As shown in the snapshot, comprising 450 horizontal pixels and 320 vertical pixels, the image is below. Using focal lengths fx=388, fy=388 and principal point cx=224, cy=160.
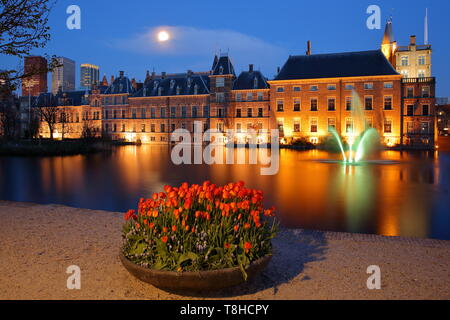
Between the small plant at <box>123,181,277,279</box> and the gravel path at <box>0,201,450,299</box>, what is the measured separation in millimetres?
483

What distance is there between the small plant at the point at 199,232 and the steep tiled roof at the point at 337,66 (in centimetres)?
5617

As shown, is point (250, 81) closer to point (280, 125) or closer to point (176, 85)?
point (280, 125)

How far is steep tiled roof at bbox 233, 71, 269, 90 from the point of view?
65.2m

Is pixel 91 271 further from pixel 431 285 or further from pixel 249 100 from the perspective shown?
pixel 249 100

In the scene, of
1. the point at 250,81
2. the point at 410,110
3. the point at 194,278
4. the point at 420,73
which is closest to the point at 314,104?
the point at 250,81

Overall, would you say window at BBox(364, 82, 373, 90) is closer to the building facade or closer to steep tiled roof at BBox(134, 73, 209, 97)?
the building facade

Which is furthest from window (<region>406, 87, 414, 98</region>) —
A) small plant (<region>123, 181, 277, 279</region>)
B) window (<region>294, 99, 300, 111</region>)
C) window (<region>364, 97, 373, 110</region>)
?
small plant (<region>123, 181, 277, 279</region>)

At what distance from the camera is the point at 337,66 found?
58.3m

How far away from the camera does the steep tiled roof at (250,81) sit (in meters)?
65.2

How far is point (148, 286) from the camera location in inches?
203

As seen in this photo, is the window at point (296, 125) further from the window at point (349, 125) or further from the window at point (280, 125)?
the window at point (349, 125)

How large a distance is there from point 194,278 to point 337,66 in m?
58.5
